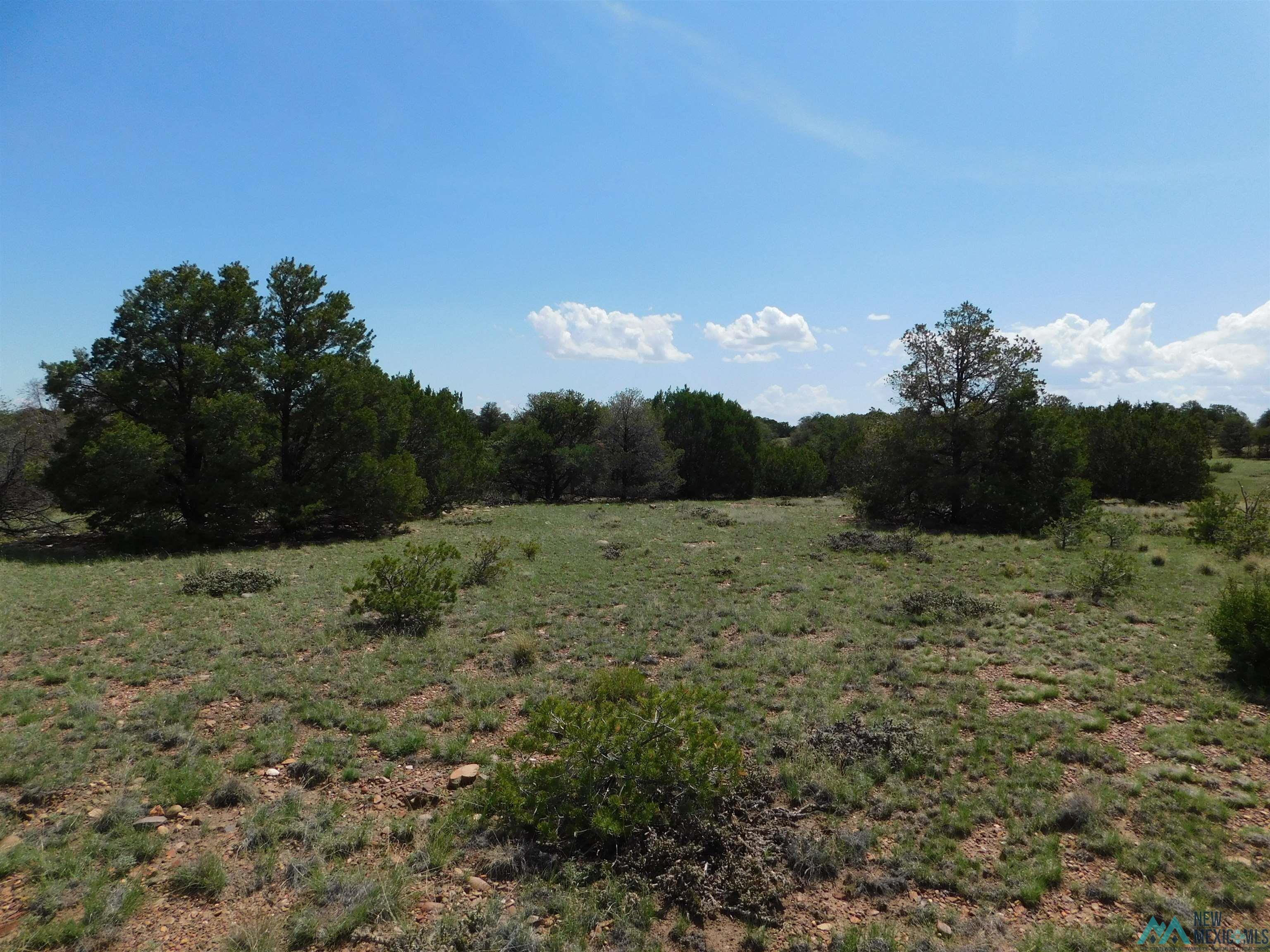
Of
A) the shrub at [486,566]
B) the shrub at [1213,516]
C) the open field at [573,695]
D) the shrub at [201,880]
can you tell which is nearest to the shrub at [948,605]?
the open field at [573,695]

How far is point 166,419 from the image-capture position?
1836 cm

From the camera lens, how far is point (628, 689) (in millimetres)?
6992

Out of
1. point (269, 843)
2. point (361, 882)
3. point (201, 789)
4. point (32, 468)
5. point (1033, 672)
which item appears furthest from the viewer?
point (32, 468)

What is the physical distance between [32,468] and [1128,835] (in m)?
24.9

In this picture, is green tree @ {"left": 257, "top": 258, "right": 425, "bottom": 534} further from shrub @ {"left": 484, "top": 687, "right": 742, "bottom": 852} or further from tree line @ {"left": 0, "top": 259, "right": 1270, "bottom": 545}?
shrub @ {"left": 484, "top": 687, "right": 742, "bottom": 852}

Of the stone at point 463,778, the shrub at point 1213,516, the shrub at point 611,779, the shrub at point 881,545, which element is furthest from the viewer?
the shrub at point 881,545

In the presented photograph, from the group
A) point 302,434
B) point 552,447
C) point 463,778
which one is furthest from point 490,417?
point 463,778

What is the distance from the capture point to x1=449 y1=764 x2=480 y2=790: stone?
546 centimetres

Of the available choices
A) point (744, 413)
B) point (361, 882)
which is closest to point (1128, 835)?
point (361, 882)

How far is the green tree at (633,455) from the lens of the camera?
41094 mm

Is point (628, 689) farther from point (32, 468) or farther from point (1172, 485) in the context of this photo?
point (1172, 485)

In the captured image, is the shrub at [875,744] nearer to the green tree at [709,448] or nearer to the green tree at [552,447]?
the green tree at [552,447]

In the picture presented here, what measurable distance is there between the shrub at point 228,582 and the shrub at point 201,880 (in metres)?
9.30

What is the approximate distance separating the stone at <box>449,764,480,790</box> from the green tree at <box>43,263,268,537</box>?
16.9 metres
